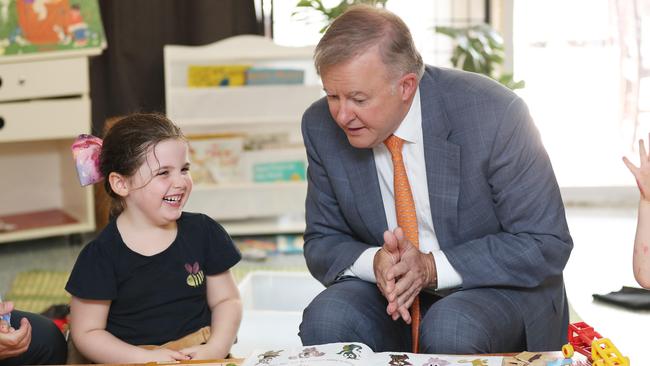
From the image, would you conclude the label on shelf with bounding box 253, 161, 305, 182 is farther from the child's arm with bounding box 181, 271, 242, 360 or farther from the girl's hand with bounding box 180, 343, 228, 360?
the girl's hand with bounding box 180, 343, 228, 360

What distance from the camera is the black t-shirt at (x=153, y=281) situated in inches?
73.3

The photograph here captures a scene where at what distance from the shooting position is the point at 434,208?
74.3 inches

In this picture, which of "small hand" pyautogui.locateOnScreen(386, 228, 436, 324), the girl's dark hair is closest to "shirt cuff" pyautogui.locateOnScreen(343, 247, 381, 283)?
"small hand" pyautogui.locateOnScreen(386, 228, 436, 324)

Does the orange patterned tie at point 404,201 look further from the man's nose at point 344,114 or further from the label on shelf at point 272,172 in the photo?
the label on shelf at point 272,172

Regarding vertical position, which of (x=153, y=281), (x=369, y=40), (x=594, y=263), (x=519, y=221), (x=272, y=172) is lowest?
(x=594, y=263)

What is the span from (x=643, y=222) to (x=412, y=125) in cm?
49

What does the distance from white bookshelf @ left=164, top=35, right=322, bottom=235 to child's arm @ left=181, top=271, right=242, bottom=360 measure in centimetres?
205

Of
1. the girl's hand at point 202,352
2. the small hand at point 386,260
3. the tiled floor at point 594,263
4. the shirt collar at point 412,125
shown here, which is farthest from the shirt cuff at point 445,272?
the tiled floor at point 594,263

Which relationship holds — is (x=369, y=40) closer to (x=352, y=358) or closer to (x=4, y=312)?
(x=352, y=358)

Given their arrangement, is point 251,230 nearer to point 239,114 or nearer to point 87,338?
point 239,114

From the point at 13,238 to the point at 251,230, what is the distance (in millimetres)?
983

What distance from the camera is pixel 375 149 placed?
6.42 ft

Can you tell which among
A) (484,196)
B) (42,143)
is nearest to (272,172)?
(42,143)

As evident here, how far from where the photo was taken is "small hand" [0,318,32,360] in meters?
1.71
